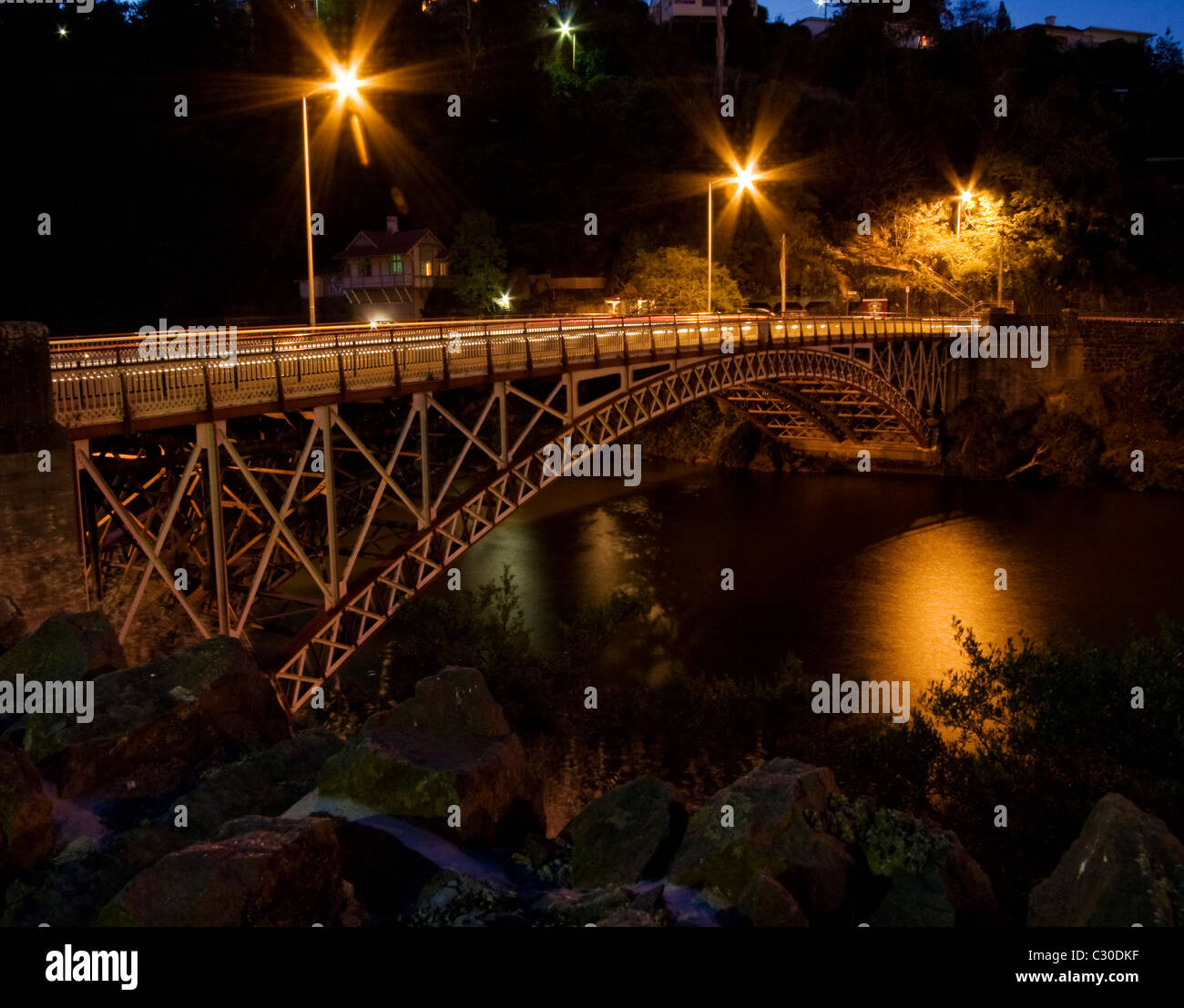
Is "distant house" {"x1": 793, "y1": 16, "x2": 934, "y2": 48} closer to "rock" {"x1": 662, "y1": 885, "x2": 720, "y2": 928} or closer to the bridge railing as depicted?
the bridge railing

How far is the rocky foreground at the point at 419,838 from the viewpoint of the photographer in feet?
23.7

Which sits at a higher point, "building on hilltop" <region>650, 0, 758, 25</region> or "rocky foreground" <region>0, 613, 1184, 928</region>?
"building on hilltop" <region>650, 0, 758, 25</region>

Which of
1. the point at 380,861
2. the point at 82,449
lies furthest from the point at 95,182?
the point at 380,861

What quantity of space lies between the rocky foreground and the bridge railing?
18.5ft

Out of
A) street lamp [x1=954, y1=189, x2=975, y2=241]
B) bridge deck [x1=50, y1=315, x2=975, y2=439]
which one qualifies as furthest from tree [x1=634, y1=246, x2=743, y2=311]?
bridge deck [x1=50, y1=315, x2=975, y2=439]

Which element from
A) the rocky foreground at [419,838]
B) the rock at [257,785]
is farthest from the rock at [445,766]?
the rock at [257,785]

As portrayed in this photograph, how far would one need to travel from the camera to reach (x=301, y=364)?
18.3 m

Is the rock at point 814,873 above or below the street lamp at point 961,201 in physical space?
below

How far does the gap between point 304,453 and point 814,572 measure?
23162 millimetres

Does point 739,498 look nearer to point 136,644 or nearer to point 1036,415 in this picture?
point 1036,415

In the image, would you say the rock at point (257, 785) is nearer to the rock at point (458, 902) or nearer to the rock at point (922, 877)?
the rock at point (458, 902)

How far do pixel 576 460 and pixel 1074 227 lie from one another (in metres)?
51.4

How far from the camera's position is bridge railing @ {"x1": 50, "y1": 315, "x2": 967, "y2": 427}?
15289mm

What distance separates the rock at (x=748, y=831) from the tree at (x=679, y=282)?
174ft
